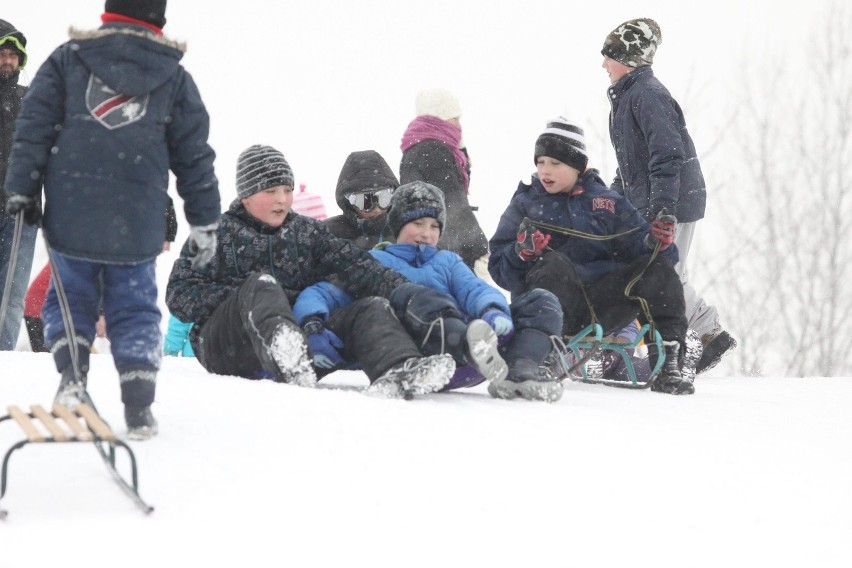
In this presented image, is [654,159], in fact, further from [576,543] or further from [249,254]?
[576,543]

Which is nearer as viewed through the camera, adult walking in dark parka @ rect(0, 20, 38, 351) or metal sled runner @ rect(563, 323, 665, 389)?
metal sled runner @ rect(563, 323, 665, 389)

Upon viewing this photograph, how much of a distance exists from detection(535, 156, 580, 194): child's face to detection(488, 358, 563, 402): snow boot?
142cm

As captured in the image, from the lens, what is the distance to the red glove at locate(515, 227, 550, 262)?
5.62 m

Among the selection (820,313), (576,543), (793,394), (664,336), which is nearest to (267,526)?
(576,543)

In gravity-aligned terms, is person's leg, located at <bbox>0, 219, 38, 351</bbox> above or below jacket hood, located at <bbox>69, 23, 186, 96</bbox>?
below

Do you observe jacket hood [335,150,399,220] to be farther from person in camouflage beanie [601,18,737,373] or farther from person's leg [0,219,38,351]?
person's leg [0,219,38,351]

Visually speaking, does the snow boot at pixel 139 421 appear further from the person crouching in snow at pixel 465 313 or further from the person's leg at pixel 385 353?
the person crouching in snow at pixel 465 313

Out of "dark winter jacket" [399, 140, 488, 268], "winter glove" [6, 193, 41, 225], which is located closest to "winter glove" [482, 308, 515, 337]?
"winter glove" [6, 193, 41, 225]

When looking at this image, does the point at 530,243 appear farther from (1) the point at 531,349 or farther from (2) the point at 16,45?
(2) the point at 16,45

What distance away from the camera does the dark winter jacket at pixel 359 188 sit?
253 inches

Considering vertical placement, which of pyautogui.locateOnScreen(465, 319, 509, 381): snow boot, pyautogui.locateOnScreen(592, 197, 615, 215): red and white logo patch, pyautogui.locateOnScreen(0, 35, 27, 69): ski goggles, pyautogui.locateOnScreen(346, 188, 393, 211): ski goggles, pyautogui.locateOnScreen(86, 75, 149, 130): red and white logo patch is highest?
pyautogui.locateOnScreen(0, 35, 27, 69): ski goggles

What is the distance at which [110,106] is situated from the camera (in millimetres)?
3383

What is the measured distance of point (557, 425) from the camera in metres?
4.01

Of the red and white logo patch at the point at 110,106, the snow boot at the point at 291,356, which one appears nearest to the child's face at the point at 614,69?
the snow boot at the point at 291,356
